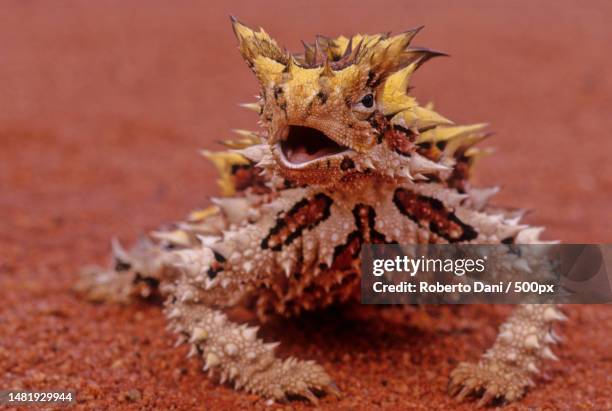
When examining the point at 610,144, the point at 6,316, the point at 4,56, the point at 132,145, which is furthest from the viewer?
the point at 4,56

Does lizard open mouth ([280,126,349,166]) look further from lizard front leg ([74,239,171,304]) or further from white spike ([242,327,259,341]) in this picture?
lizard front leg ([74,239,171,304])

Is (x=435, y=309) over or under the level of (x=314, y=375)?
over

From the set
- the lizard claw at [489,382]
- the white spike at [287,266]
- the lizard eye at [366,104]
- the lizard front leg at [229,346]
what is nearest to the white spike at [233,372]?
the lizard front leg at [229,346]

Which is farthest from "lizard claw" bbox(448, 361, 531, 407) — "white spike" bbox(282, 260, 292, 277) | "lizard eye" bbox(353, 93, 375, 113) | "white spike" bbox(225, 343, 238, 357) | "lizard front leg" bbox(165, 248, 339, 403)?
"lizard eye" bbox(353, 93, 375, 113)

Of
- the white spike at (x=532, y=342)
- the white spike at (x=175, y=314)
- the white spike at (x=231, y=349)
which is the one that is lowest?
the white spike at (x=231, y=349)

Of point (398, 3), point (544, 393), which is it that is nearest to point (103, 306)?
point (544, 393)

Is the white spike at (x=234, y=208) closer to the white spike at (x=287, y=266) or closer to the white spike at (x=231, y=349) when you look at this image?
the white spike at (x=287, y=266)

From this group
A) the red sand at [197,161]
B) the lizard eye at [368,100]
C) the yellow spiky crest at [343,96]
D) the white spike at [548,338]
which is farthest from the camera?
the red sand at [197,161]

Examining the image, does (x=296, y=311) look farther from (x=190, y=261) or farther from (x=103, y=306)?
(x=103, y=306)
